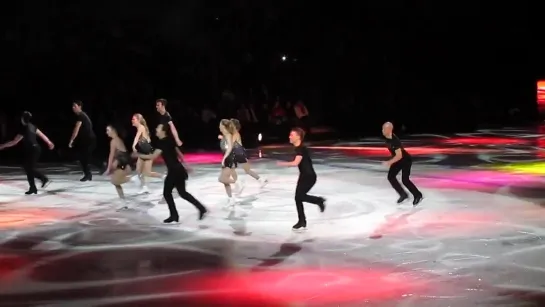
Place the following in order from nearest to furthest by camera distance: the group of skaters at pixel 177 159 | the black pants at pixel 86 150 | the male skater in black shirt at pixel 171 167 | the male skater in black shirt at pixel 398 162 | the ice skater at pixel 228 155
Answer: the group of skaters at pixel 177 159, the male skater in black shirt at pixel 171 167, the male skater in black shirt at pixel 398 162, the ice skater at pixel 228 155, the black pants at pixel 86 150

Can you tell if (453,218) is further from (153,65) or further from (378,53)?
(378,53)

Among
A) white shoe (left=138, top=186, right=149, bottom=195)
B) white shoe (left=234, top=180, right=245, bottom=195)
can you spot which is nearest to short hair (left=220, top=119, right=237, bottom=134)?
white shoe (left=234, top=180, right=245, bottom=195)

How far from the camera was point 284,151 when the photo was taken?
82.1 feet

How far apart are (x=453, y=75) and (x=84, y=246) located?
39.6 meters

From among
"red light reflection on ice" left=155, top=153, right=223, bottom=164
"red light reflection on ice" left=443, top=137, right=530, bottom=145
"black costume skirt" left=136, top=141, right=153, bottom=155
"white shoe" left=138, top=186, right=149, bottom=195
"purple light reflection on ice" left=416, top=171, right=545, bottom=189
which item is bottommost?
"red light reflection on ice" left=443, top=137, right=530, bottom=145

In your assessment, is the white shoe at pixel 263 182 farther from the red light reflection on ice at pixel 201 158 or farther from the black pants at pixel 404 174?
the red light reflection on ice at pixel 201 158

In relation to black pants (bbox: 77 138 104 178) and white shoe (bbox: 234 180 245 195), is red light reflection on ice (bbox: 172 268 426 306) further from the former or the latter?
black pants (bbox: 77 138 104 178)

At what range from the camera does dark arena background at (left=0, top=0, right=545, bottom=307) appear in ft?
26.1

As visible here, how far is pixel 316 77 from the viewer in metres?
39.9

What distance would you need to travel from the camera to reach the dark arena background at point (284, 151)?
26.1 feet

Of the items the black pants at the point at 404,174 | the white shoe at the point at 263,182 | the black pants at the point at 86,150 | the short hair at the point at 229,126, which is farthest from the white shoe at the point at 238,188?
the black pants at the point at 86,150

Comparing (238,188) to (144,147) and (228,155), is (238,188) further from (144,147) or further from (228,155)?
(144,147)

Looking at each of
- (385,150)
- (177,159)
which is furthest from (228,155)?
(385,150)

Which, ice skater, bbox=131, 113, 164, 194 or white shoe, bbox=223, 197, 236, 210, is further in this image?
ice skater, bbox=131, 113, 164, 194
